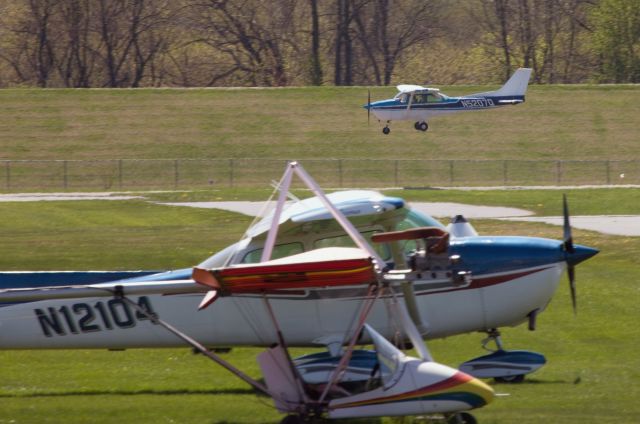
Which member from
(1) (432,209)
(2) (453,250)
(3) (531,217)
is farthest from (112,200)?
(2) (453,250)

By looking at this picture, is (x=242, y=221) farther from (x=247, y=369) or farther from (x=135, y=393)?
(x=135, y=393)

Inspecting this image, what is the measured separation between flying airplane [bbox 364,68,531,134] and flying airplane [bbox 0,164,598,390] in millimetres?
51394

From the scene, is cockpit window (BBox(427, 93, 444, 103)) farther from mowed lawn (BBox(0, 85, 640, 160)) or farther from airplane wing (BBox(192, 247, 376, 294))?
airplane wing (BBox(192, 247, 376, 294))

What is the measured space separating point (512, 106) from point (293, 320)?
197ft

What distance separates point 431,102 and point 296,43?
90.0ft

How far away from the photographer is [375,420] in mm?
12188

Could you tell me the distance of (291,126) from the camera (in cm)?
6819

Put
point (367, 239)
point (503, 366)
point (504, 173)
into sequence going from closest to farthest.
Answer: point (367, 239) < point (503, 366) < point (504, 173)

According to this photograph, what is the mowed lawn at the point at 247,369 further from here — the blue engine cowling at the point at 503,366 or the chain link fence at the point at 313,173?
the chain link fence at the point at 313,173

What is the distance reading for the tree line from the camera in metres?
85.2

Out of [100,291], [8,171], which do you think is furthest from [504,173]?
[100,291]

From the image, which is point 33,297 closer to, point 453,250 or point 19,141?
point 453,250

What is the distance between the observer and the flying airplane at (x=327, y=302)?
13.0 metres

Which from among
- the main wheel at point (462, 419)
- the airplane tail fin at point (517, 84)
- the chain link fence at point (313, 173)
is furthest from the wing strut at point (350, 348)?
the airplane tail fin at point (517, 84)
